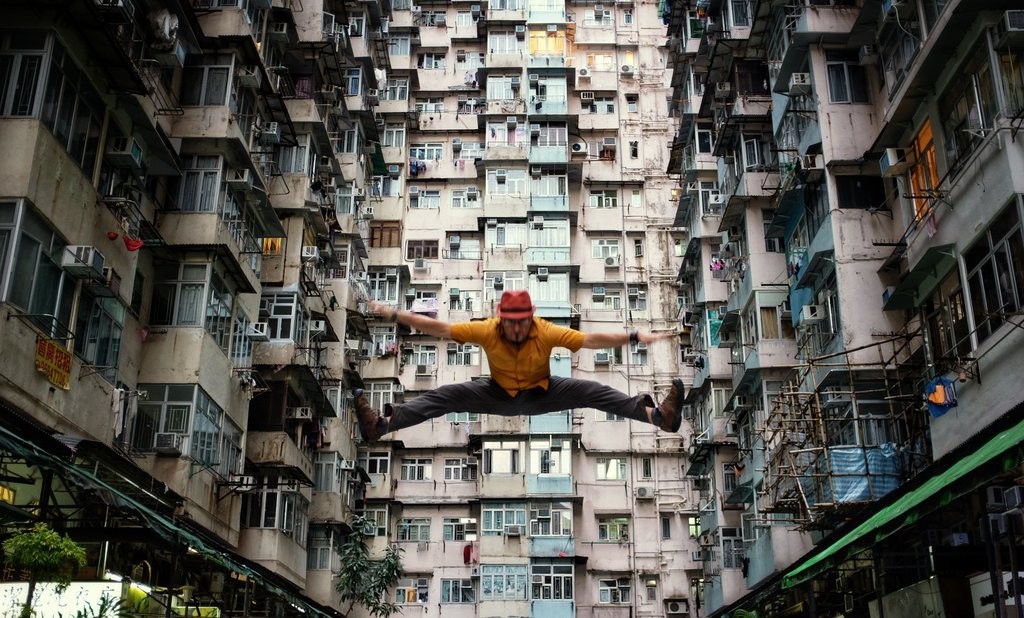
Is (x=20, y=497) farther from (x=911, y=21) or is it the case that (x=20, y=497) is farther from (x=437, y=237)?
(x=437, y=237)

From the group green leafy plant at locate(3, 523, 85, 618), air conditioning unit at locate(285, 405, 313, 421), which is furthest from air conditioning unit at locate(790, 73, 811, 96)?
green leafy plant at locate(3, 523, 85, 618)

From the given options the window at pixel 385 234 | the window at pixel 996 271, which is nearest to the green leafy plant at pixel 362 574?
the window at pixel 385 234

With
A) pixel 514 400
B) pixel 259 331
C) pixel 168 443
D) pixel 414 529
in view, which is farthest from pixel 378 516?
pixel 514 400

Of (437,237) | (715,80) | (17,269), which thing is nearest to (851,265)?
(715,80)

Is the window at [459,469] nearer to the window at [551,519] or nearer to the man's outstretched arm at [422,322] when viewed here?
the window at [551,519]

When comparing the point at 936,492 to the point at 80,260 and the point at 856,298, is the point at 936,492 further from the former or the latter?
the point at 80,260

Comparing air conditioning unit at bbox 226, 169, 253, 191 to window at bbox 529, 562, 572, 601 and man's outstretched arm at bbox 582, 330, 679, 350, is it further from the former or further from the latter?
window at bbox 529, 562, 572, 601
